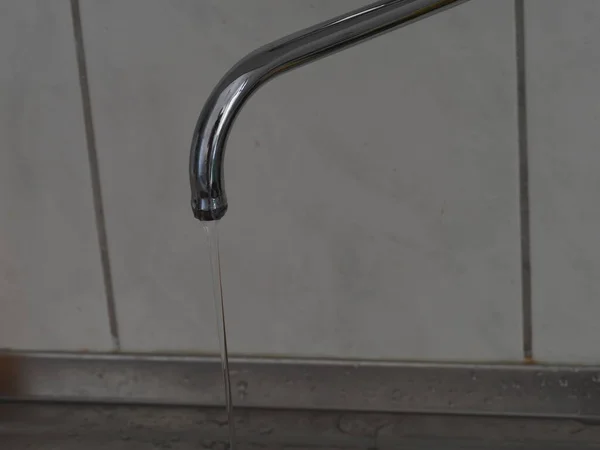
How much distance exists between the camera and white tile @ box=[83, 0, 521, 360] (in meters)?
0.57

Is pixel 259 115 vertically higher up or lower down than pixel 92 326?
higher up

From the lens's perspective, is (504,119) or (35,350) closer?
(504,119)

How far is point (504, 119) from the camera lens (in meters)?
0.57

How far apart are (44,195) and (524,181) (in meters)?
0.32

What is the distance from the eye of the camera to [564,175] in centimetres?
57

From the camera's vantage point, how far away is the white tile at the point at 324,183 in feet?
1.87

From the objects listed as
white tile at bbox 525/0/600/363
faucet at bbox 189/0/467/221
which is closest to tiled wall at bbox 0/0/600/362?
white tile at bbox 525/0/600/363

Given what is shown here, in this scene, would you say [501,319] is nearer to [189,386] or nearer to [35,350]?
[189,386]

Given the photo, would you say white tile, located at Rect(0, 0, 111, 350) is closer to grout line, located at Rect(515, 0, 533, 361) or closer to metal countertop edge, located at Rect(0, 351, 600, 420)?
metal countertop edge, located at Rect(0, 351, 600, 420)

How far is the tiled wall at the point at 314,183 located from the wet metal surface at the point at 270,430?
1.7 inches

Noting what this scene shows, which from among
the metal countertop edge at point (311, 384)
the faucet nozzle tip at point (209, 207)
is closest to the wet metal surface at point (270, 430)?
the metal countertop edge at point (311, 384)

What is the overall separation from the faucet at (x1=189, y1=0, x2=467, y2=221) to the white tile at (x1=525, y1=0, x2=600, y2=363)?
5.6 inches

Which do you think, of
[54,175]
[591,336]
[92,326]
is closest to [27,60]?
[54,175]

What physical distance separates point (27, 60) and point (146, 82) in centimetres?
8
